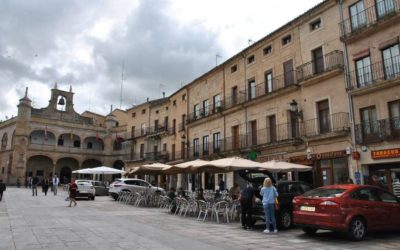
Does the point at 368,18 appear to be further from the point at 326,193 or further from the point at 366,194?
the point at 326,193

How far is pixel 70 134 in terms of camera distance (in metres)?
55.6

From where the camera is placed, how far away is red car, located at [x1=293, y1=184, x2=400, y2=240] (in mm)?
8883

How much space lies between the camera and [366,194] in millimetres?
9633

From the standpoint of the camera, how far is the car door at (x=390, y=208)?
9648 millimetres

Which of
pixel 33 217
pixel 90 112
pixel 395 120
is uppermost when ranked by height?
pixel 90 112

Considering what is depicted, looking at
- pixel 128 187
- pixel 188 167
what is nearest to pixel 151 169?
pixel 188 167

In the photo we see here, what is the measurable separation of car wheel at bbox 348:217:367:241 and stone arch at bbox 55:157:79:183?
5267 centimetres

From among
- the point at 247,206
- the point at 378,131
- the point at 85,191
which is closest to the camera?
the point at 247,206

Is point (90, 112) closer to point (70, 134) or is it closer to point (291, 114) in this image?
point (70, 134)

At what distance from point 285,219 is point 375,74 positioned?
9.83 metres

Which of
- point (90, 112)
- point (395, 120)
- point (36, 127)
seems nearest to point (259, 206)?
Answer: point (395, 120)

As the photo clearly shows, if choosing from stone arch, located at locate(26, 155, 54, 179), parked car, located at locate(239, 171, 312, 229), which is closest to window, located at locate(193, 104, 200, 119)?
parked car, located at locate(239, 171, 312, 229)

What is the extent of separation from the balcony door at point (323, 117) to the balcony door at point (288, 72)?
301 cm

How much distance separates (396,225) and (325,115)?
1087 centimetres
